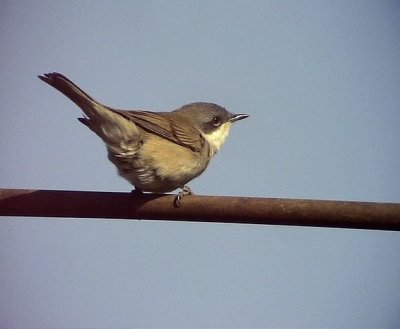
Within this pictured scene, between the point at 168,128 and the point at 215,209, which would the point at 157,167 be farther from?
the point at 215,209

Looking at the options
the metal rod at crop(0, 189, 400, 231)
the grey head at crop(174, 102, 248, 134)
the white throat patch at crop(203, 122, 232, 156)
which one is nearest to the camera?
the metal rod at crop(0, 189, 400, 231)

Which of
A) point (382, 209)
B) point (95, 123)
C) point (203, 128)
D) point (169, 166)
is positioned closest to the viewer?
point (382, 209)

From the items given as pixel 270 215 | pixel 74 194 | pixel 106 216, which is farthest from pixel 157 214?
pixel 270 215

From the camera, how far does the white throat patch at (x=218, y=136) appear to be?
6208mm

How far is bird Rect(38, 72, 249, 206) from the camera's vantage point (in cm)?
416

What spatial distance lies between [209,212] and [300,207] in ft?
1.70

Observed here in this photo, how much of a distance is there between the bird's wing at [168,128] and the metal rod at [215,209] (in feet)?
5.23

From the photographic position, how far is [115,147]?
181 inches

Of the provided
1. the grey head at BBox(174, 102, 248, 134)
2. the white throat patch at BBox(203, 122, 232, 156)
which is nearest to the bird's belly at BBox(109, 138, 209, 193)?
the white throat patch at BBox(203, 122, 232, 156)

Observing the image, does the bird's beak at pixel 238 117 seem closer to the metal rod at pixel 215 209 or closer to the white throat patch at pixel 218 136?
the white throat patch at pixel 218 136

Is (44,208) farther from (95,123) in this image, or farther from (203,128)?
(203,128)

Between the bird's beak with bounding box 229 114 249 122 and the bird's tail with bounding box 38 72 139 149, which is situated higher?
the bird's beak with bounding box 229 114 249 122

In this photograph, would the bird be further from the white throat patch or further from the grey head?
the grey head

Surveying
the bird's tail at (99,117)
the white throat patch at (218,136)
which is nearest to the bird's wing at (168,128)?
the bird's tail at (99,117)
